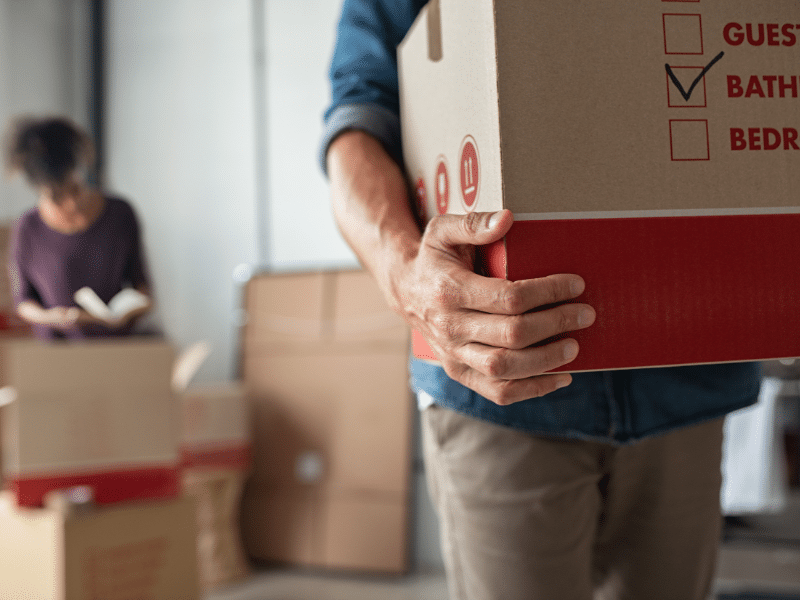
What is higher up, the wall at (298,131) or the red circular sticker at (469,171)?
the wall at (298,131)

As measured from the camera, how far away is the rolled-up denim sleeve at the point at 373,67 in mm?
768

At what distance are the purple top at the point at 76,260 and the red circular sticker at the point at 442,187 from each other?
1843 mm

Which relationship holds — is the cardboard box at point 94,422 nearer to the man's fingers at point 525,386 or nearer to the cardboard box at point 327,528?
the cardboard box at point 327,528

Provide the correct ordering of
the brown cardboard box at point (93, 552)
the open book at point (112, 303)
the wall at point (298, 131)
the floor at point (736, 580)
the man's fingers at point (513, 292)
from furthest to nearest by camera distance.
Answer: the wall at point (298, 131), the open book at point (112, 303), the floor at point (736, 580), the brown cardboard box at point (93, 552), the man's fingers at point (513, 292)

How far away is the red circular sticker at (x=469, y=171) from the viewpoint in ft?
1.70

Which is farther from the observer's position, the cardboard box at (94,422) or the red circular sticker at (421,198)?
the cardboard box at (94,422)

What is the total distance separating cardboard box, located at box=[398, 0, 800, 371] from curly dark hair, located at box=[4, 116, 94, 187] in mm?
2013

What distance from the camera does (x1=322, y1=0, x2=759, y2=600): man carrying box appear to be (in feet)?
2.18

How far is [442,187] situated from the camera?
1.98 ft

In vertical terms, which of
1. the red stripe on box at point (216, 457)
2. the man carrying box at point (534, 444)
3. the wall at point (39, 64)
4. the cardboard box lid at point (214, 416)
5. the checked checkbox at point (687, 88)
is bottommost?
the red stripe on box at point (216, 457)

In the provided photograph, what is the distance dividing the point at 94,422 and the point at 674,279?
1.58 metres

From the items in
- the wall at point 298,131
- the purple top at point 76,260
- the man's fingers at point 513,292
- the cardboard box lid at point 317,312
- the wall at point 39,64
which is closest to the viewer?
the man's fingers at point 513,292

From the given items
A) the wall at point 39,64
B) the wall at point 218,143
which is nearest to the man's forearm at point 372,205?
the wall at point 218,143

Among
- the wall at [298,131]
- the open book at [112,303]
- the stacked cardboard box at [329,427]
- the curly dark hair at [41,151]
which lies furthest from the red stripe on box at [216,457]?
the curly dark hair at [41,151]
